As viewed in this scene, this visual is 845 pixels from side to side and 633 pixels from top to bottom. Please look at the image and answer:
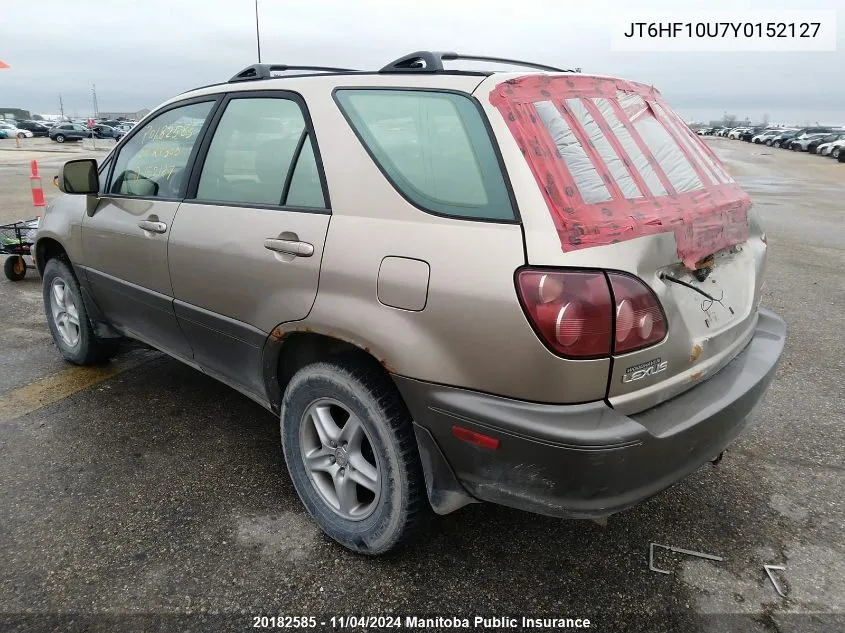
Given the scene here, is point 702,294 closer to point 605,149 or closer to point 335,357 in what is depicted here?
point 605,149

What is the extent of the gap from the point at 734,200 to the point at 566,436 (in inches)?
51.2

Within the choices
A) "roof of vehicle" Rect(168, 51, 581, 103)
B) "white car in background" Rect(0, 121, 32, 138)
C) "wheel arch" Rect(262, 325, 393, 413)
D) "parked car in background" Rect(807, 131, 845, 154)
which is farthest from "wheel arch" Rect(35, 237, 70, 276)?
"white car in background" Rect(0, 121, 32, 138)

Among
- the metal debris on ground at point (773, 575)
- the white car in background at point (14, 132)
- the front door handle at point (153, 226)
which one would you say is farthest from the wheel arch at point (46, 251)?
the white car in background at point (14, 132)

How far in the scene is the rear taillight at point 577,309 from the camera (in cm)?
173

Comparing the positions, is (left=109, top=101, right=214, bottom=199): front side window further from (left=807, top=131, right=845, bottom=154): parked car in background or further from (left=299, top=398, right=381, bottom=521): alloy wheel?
(left=807, top=131, right=845, bottom=154): parked car in background

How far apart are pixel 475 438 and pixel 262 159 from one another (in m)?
1.49

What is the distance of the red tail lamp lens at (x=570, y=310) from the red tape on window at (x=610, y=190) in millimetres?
107

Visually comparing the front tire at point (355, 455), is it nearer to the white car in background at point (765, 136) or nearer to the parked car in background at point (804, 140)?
the parked car in background at point (804, 140)

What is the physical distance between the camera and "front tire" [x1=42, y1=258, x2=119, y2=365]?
3.87 m

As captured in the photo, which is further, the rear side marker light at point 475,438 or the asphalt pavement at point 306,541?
the asphalt pavement at point 306,541

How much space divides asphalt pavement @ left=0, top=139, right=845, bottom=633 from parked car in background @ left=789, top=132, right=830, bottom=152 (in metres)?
45.5

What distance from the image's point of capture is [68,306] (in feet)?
13.2

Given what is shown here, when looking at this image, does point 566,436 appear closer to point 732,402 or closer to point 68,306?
point 732,402

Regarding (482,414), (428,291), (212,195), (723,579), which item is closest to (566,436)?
(482,414)
